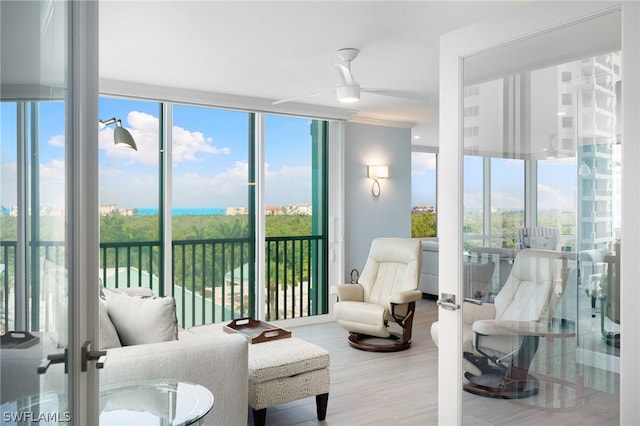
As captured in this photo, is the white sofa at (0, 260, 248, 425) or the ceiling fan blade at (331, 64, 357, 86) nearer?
the white sofa at (0, 260, 248, 425)

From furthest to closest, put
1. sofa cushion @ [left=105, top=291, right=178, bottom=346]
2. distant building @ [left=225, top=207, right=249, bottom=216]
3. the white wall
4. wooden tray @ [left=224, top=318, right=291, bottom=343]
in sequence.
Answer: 1. the white wall
2. distant building @ [left=225, top=207, right=249, bottom=216]
3. wooden tray @ [left=224, top=318, right=291, bottom=343]
4. sofa cushion @ [left=105, top=291, right=178, bottom=346]

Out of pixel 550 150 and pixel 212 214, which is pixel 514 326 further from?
pixel 212 214

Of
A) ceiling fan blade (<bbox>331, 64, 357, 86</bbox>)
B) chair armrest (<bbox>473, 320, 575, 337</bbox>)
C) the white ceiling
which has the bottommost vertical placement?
chair armrest (<bbox>473, 320, 575, 337</bbox>)

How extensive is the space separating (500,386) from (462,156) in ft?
3.28

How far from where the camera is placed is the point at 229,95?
5.24 meters

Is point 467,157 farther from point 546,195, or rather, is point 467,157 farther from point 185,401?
point 185,401

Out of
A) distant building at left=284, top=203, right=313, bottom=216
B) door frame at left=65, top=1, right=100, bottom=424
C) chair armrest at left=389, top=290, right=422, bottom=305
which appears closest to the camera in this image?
door frame at left=65, top=1, right=100, bottom=424

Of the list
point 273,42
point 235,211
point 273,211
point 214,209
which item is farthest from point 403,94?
point 214,209

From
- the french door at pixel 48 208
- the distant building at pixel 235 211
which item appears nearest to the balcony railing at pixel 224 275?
the distant building at pixel 235 211

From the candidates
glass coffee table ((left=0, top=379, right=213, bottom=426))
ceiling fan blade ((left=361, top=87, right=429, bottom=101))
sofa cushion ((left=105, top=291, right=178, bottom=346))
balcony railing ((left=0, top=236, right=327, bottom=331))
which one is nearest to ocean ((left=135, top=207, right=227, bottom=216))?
balcony railing ((left=0, top=236, right=327, bottom=331))

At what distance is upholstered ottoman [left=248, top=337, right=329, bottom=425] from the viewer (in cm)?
296

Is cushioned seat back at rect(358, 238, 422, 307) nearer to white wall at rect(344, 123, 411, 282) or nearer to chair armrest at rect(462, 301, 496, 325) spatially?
white wall at rect(344, 123, 411, 282)

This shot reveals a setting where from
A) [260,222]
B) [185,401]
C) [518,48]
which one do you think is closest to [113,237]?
[260,222]

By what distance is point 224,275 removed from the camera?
5.59 meters
